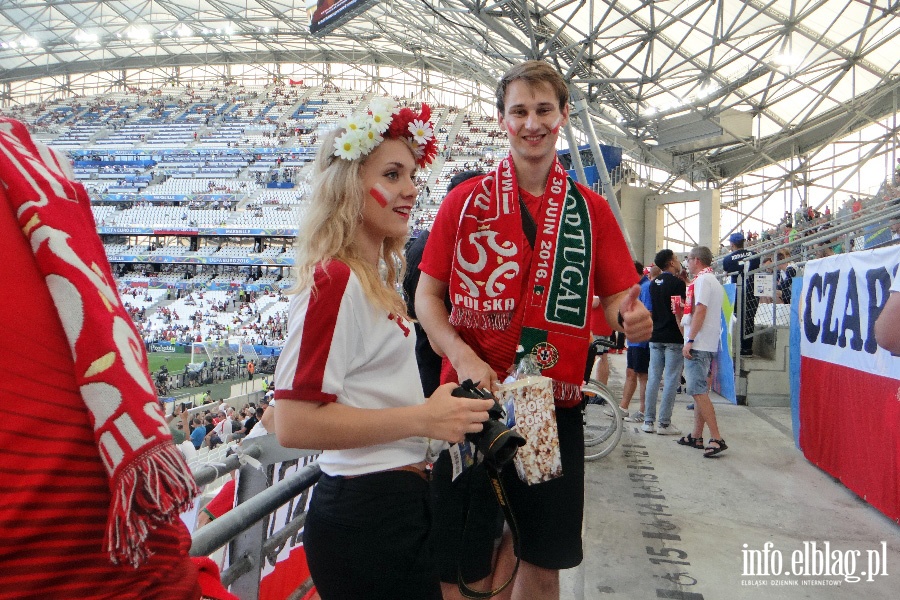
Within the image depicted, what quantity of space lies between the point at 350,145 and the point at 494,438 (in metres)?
0.67

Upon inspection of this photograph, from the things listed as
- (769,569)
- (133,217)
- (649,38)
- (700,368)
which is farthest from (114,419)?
(133,217)

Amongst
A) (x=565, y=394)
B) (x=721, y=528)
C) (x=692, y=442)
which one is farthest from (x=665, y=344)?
(x=565, y=394)

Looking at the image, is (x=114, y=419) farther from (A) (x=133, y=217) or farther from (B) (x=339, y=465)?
(A) (x=133, y=217)

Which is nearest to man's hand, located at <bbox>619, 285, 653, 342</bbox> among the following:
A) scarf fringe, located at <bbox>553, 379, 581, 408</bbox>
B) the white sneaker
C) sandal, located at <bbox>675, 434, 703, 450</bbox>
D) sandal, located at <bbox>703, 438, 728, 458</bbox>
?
scarf fringe, located at <bbox>553, 379, 581, 408</bbox>

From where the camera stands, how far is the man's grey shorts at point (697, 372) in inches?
180

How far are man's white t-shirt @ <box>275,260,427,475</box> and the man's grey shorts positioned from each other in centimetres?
392

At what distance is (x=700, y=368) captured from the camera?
4.76 m

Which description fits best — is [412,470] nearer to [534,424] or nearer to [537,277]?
[534,424]

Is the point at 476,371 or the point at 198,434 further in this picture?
the point at 198,434

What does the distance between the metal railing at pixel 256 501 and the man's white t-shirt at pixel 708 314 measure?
3.95m

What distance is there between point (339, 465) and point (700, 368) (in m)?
4.26

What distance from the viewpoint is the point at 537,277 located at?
5.18ft

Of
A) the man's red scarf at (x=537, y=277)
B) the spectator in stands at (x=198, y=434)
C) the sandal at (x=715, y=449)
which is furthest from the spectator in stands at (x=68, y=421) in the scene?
the spectator in stands at (x=198, y=434)

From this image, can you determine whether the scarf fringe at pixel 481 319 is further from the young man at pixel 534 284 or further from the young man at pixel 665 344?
the young man at pixel 665 344
